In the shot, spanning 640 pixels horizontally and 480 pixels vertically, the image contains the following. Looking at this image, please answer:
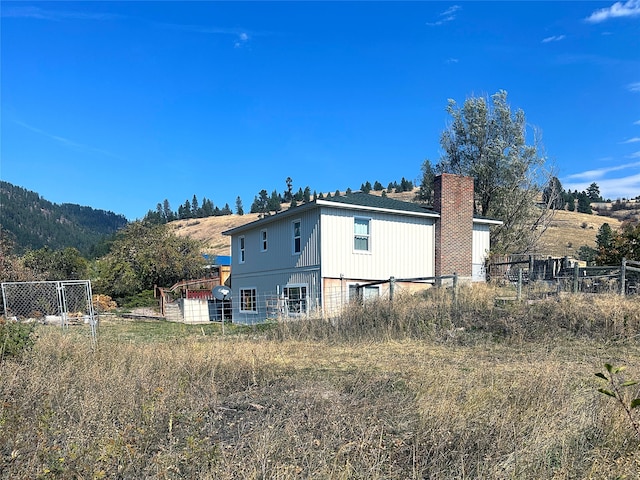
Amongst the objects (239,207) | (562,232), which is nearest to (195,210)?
(239,207)

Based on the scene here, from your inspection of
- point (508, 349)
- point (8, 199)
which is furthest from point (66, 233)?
point (508, 349)

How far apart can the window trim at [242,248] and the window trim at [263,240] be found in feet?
6.21

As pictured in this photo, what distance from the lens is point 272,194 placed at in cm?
13138

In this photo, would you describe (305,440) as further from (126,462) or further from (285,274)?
(285,274)

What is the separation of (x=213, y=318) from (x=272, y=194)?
106759 millimetres

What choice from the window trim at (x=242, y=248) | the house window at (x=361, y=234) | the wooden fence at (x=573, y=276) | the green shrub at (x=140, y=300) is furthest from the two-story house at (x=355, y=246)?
the green shrub at (x=140, y=300)

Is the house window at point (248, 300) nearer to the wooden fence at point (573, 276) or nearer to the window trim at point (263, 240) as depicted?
the window trim at point (263, 240)

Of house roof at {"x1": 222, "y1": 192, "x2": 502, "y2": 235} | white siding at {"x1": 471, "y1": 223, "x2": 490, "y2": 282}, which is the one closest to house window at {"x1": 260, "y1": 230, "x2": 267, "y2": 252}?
house roof at {"x1": 222, "y1": 192, "x2": 502, "y2": 235}

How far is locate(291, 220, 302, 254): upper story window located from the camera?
1952 centimetres

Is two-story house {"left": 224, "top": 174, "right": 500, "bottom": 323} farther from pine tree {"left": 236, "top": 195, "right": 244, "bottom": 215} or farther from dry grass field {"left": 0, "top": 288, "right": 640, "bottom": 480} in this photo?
pine tree {"left": 236, "top": 195, "right": 244, "bottom": 215}

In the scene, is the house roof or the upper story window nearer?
the house roof

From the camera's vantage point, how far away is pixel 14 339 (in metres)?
6.81

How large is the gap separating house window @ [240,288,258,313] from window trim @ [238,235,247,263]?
1.57m

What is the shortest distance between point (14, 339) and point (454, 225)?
17619 millimetres
